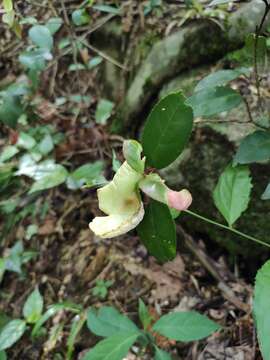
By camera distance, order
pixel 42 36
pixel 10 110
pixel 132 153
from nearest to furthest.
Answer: pixel 132 153
pixel 42 36
pixel 10 110

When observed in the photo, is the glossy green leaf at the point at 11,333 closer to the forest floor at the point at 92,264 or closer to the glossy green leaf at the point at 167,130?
the forest floor at the point at 92,264

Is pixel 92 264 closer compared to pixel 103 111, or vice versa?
pixel 92 264

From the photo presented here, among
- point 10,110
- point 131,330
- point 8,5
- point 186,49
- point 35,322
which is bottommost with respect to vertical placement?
point 35,322

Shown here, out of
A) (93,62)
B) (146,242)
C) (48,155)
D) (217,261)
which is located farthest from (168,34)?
(146,242)

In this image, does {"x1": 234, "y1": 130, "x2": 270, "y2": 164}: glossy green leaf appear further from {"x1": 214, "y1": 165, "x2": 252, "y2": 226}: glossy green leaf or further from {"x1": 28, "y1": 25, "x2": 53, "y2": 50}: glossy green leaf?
{"x1": 28, "y1": 25, "x2": 53, "y2": 50}: glossy green leaf

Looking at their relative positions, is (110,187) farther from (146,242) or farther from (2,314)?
(2,314)

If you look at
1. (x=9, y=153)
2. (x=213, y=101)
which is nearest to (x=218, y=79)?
(x=213, y=101)

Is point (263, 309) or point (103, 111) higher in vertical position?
point (263, 309)

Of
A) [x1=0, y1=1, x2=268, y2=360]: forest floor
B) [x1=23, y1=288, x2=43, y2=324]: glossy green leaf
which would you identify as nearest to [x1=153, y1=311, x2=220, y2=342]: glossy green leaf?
[x1=0, y1=1, x2=268, y2=360]: forest floor

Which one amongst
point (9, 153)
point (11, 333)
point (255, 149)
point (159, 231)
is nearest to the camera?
point (159, 231)

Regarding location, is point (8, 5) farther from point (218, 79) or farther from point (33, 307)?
point (33, 307)
